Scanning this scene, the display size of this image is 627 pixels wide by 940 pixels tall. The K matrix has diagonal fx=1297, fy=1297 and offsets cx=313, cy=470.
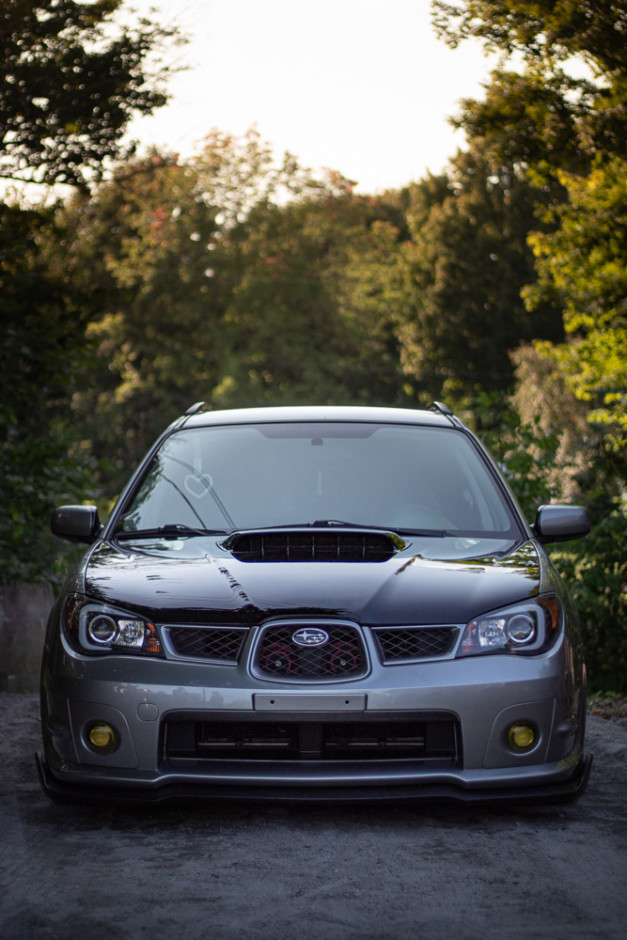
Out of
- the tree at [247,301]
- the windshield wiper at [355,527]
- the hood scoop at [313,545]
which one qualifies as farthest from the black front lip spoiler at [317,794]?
the tree at [247,301]

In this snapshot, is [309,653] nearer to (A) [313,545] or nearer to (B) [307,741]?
(B) [307,741]

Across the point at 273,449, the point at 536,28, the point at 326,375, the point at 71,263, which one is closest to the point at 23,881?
the point at 273,449

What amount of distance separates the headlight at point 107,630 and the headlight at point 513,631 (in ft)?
3.63

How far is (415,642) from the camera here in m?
4.53

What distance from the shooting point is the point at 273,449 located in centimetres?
618

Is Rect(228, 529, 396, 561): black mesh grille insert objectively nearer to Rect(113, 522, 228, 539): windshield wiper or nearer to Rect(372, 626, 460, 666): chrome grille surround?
Rect(113, 522, 228, 539): windshield wiper

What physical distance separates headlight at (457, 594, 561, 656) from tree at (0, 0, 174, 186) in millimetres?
6829

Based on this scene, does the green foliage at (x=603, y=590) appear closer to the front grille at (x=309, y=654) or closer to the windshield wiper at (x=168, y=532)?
the windshield wiper at (x=168, y=532)

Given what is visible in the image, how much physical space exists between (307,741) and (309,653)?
31 cm

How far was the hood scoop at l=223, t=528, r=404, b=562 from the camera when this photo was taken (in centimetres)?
503

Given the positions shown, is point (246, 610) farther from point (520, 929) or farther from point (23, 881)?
point (520, 929)

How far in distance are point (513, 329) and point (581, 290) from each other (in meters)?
28.1

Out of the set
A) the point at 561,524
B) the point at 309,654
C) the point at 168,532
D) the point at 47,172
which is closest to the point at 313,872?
the point at 309,654

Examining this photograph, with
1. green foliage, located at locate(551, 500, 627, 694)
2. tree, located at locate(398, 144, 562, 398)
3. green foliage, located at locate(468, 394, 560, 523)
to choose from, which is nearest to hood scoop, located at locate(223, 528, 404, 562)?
green foliage, located at locate(468, 394, 560, 523)
